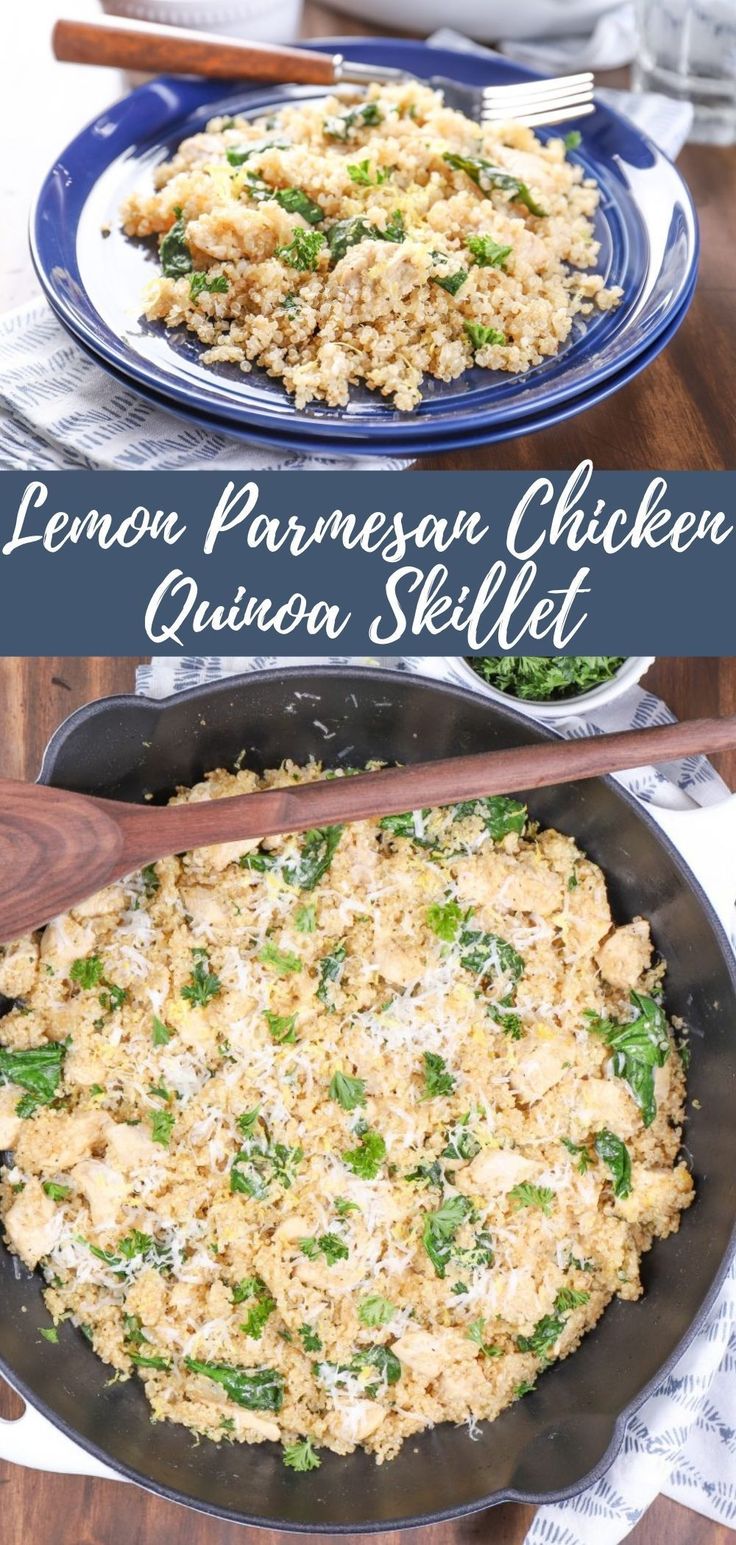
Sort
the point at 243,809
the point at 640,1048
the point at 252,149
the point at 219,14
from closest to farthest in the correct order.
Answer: the point at 243,809 → the point at 640,1048 → the point at 252,149 → the point at 219,14

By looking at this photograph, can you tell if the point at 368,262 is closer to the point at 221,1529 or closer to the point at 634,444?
the point at 634,444

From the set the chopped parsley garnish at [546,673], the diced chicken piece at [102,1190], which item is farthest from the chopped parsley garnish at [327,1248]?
the chopped parsley garnish at [546,673]

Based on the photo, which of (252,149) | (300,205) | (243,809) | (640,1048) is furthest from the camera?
(252,149)

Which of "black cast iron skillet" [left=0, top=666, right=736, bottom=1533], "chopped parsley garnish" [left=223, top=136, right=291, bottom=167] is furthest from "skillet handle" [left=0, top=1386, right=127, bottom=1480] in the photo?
"chopped parsley garnish" [left=223, top=136, right=291, bottom=167]

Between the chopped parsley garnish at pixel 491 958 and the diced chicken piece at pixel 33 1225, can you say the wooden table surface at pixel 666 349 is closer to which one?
the chopped parsley garnish at pixel 491 958

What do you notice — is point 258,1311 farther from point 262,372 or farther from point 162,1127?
point 262,372

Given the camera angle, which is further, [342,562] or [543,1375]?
[342,562]

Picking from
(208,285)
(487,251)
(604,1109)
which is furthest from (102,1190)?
(487,251)

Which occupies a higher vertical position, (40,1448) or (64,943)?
(64,943)
